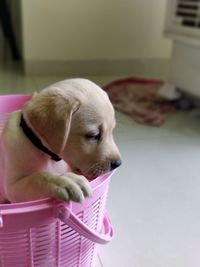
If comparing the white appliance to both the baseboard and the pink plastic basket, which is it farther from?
the pink plastic basket

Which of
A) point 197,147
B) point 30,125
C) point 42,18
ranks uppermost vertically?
point 30,125

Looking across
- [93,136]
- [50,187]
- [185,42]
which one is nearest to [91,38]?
[185,42]

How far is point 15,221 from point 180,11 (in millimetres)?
1405

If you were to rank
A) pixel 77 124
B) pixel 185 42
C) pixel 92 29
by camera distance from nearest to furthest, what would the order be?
pixel 77 124 → pixel 185 42 → pixel 92 29

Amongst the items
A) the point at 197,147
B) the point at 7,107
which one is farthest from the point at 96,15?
the point at 7,107

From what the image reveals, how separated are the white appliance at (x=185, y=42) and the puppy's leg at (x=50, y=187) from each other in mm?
1174

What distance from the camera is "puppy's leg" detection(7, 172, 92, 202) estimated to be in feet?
2.17

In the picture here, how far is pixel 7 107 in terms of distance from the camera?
1128 millimetres

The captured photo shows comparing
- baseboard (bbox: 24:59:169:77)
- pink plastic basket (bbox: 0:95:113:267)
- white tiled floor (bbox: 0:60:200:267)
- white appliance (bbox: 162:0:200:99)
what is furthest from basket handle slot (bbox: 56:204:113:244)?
baseboard (bbox: 24:59:169:77)

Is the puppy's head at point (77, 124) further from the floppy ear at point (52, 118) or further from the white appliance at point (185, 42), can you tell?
the white appliance at point (185, 42)

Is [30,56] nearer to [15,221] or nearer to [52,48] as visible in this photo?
[52,48]

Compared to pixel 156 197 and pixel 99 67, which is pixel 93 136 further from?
pixel 99 67

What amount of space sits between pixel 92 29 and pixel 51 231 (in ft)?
6.20

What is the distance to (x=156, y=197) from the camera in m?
1.21
